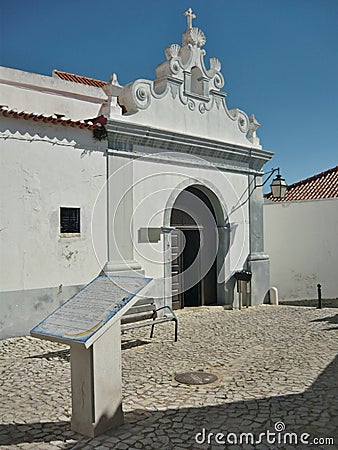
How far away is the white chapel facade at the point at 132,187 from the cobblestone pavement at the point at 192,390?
1460mm

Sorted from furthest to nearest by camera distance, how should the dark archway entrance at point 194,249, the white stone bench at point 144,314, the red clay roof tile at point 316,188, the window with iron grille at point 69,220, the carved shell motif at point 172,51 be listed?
the red clay roof tile at point 316,188, the dark archway entrance at point 194,249, the carved shell motif at point 172,51, the window with iron grille at point 69,220, the white stone bench at point 144,314

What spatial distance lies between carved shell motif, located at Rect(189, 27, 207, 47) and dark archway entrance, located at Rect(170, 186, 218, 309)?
3.40 m

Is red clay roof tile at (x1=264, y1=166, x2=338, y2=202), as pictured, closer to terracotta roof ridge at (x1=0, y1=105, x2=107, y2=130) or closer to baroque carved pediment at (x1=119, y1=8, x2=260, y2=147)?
baroque carved pediment at (x1=119, y1=8, x2=260, y2=147)

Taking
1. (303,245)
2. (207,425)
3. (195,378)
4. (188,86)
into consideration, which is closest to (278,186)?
(188,86)

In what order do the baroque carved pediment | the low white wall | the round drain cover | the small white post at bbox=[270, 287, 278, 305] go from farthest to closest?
1. the low white wall
2. the small white post at bbox=[270, 287, 278, 305]
3. the baroque carved pediment
4. the round drain cover

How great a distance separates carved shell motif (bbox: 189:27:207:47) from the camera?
1074 centimetres

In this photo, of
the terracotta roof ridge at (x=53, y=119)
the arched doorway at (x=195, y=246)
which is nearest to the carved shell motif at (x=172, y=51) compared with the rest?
the terracotta roof ridge at (x=53, y=119)

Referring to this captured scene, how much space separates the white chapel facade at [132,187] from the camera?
7.67 meters

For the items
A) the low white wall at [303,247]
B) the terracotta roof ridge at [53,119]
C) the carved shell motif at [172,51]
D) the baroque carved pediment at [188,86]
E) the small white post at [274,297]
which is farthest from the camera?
the low white wall at [303,247]

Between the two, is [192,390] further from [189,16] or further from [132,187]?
[189,16]

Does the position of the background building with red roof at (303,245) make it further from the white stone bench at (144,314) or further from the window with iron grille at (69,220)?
the window with iron grille at (69,220)

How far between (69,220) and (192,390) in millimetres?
4226

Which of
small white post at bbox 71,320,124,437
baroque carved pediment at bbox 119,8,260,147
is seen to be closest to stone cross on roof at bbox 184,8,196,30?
baroque carved pediment at bbox 119,8,260,147

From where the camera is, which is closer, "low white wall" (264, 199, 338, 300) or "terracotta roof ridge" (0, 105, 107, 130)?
"terracotta roof ridge" (0, 105, 107, 130)
